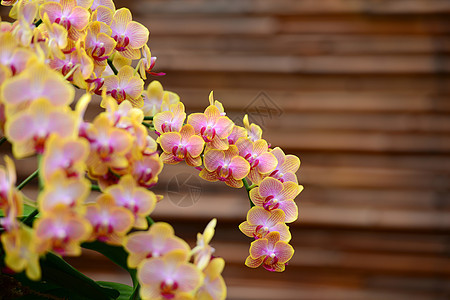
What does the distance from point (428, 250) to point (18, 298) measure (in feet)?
4.37

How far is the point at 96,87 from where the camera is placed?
0.32 metres

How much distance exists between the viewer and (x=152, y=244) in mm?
223

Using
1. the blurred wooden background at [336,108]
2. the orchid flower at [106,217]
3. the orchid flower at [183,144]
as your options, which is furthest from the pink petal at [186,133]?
the blurred wooden background at [336,108]

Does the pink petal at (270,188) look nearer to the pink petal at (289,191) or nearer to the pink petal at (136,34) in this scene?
the pink petal at (289,191)

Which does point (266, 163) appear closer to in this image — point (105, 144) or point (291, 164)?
point (291, 164)

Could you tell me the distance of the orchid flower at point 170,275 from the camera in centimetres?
21

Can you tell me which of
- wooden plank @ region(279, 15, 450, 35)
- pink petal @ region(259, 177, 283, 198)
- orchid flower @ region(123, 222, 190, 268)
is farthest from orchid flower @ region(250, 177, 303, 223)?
wooden plank @ region(279, 15, 450, 35)

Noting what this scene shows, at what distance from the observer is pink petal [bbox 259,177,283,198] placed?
309 millimetres

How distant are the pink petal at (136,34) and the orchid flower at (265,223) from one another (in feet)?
0.49

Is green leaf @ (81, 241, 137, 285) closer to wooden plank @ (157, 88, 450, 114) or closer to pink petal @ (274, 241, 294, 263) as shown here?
pink petal @ (274, 241, 294, 263)

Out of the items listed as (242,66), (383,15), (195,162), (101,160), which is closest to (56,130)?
(101,160)

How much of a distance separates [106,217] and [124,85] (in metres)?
0.15

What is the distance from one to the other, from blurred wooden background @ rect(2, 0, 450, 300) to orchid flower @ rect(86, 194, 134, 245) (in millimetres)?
1127

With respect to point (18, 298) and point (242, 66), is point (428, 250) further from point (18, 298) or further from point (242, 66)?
point (18, 298)
